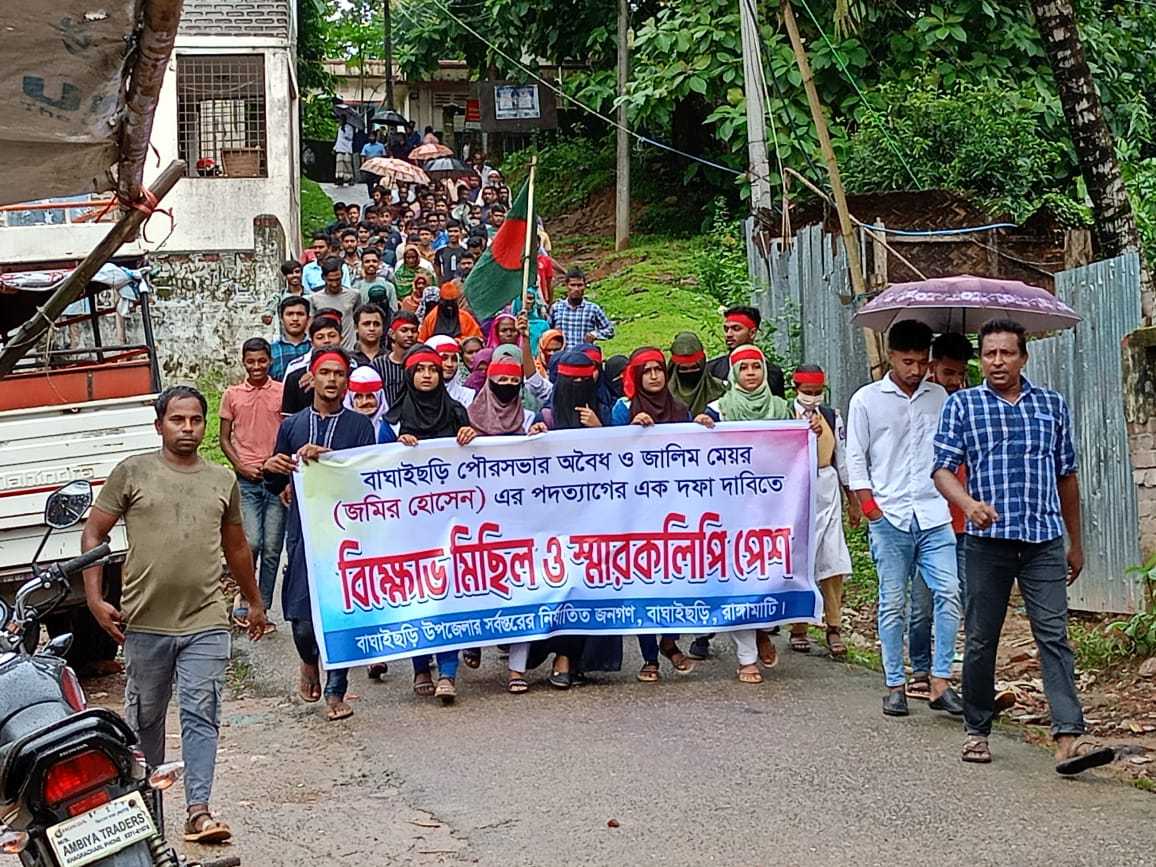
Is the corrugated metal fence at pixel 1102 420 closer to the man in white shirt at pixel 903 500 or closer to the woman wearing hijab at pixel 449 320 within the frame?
the man in white shirt at pixel 903 500

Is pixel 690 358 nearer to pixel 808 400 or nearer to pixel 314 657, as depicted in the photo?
pixel 808 400

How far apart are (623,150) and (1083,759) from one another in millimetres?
21358

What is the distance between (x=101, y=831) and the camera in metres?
3.95

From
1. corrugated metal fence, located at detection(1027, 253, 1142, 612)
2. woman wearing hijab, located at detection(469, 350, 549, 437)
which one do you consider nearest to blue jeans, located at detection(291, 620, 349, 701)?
woman wearing hijab, located at detection(469, 350, 549, 437)

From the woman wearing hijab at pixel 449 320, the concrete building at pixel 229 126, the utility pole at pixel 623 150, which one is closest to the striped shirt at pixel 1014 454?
the woman wearing hijab at pixel 449 320

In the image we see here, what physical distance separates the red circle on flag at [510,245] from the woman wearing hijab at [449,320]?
1793 millimetres

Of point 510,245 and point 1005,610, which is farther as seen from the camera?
point 510,245

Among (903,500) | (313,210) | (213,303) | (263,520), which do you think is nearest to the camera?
(903,500)

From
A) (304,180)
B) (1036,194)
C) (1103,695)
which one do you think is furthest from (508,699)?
(304,180)

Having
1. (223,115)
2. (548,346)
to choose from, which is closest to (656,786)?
(548,346)

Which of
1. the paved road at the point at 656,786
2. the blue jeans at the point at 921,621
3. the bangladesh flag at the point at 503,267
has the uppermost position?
the bangladesh flag at the point at 503,267

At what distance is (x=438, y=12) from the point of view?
33.6 meters

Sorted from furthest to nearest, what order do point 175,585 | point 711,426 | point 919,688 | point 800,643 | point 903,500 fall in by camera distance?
point 800,643, point 711,426, point 919,688, point 903,500, point 175,585

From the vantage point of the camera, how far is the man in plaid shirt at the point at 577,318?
14.7m
